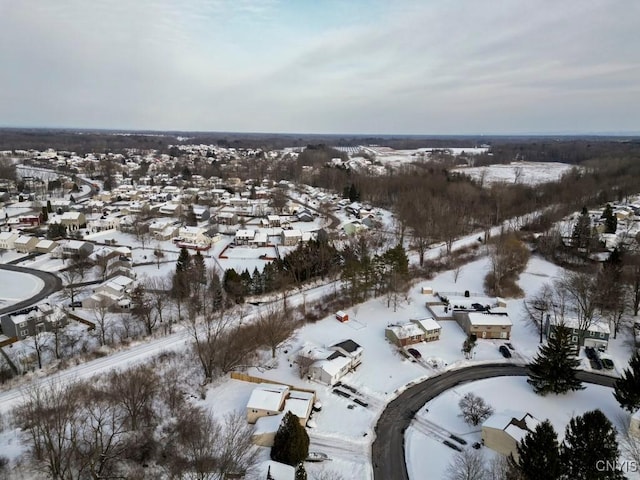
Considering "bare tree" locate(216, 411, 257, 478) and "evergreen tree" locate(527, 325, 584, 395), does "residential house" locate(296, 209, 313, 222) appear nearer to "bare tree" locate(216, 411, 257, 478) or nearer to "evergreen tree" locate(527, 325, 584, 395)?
"evergreen tree" locate(527, 325, 584, 395)

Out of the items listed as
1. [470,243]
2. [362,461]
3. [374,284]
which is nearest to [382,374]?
[362,461]

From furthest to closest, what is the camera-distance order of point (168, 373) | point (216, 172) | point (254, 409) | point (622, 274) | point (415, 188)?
1. point (216, 172)
2. point (415, 188)
3. point (622, 274)
4. point (168, 373)
5. point (254, 409)

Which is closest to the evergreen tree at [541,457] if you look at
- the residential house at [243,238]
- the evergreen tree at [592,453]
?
the evergreen tree at [592,453]

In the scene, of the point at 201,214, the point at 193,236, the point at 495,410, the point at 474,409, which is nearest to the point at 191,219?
the point at 201,214

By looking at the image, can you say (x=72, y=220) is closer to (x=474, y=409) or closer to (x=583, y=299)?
(x=474, y=409)

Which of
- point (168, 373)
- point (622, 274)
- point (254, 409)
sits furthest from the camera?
point (622, 274)

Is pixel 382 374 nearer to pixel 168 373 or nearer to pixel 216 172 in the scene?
pixel 168 373
